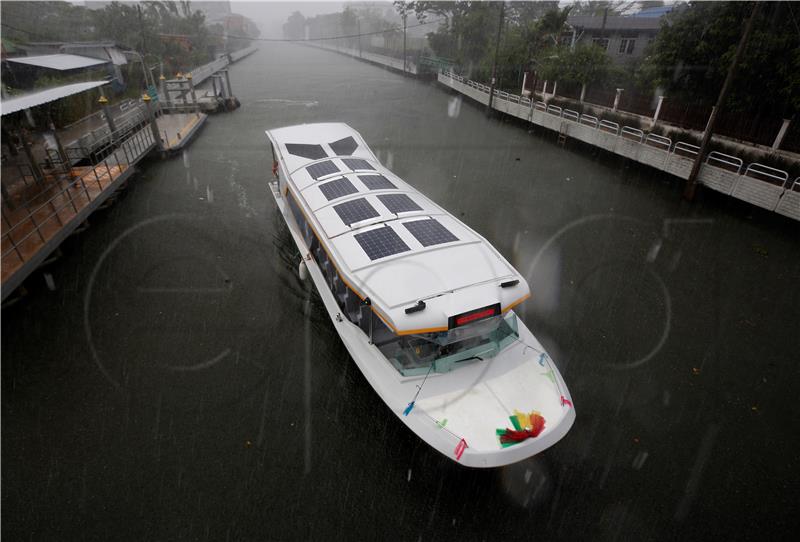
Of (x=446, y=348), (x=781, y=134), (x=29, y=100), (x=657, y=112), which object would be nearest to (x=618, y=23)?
(x=657, y=112)

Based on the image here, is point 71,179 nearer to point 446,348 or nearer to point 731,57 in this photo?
point 446,348

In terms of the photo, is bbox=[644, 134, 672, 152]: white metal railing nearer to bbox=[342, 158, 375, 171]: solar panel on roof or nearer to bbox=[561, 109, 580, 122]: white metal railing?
bbox=[561, 109, 580, 122]: white metal railing

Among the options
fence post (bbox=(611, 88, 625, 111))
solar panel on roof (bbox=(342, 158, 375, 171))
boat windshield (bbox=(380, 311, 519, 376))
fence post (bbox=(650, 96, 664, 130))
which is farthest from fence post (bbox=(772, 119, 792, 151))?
boat windshield (bbox=(380, 311, 519, 376))

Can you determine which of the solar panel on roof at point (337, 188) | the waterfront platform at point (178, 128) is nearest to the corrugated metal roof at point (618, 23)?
the waterfront platform at point (178, 128)

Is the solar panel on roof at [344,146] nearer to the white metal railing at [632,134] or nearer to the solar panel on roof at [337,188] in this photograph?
the solar panel on roof at [337,188]

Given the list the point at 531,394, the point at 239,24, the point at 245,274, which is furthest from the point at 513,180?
the point at 239,24

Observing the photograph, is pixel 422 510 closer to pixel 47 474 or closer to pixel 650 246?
pixel 47 474
